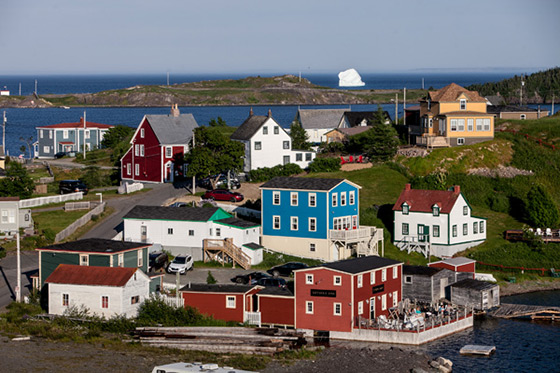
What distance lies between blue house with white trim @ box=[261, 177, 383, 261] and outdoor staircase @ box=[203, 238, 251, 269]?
4.01 metres

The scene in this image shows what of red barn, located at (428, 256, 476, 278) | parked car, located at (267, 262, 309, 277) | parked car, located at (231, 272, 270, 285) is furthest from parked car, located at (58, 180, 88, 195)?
red barn, located at (428, 256, 476, 278)

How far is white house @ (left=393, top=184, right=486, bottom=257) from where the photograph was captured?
67.9 meters

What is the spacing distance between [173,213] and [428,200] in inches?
738

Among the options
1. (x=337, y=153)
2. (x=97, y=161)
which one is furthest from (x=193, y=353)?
(x=97, y=161)

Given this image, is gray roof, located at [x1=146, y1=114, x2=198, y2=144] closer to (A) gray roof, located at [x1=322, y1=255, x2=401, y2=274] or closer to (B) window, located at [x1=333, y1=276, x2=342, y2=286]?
(A) gray roof, located at [x1=322, y1=255, x2=401, y2=274]

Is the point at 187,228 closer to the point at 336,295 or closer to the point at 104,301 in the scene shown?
the point at 104,301

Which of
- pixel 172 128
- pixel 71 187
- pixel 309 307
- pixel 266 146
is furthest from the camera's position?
pixel 172 128

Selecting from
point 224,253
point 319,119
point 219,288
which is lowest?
point 219,288

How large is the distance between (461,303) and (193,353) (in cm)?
1864

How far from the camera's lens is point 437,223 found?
224ft

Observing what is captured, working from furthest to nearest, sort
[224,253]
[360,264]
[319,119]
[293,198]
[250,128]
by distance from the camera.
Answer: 1. [319,119]
2. [250,128]
3. [293,198]
4. [224,253]
5. [360,264]

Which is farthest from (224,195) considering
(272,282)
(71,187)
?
(272,282)

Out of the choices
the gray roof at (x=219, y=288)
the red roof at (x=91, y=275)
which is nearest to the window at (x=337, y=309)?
the gray roof at (x=219, y=288)

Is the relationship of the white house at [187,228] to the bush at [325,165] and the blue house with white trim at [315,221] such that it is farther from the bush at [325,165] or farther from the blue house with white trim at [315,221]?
the bush at [325,165]
